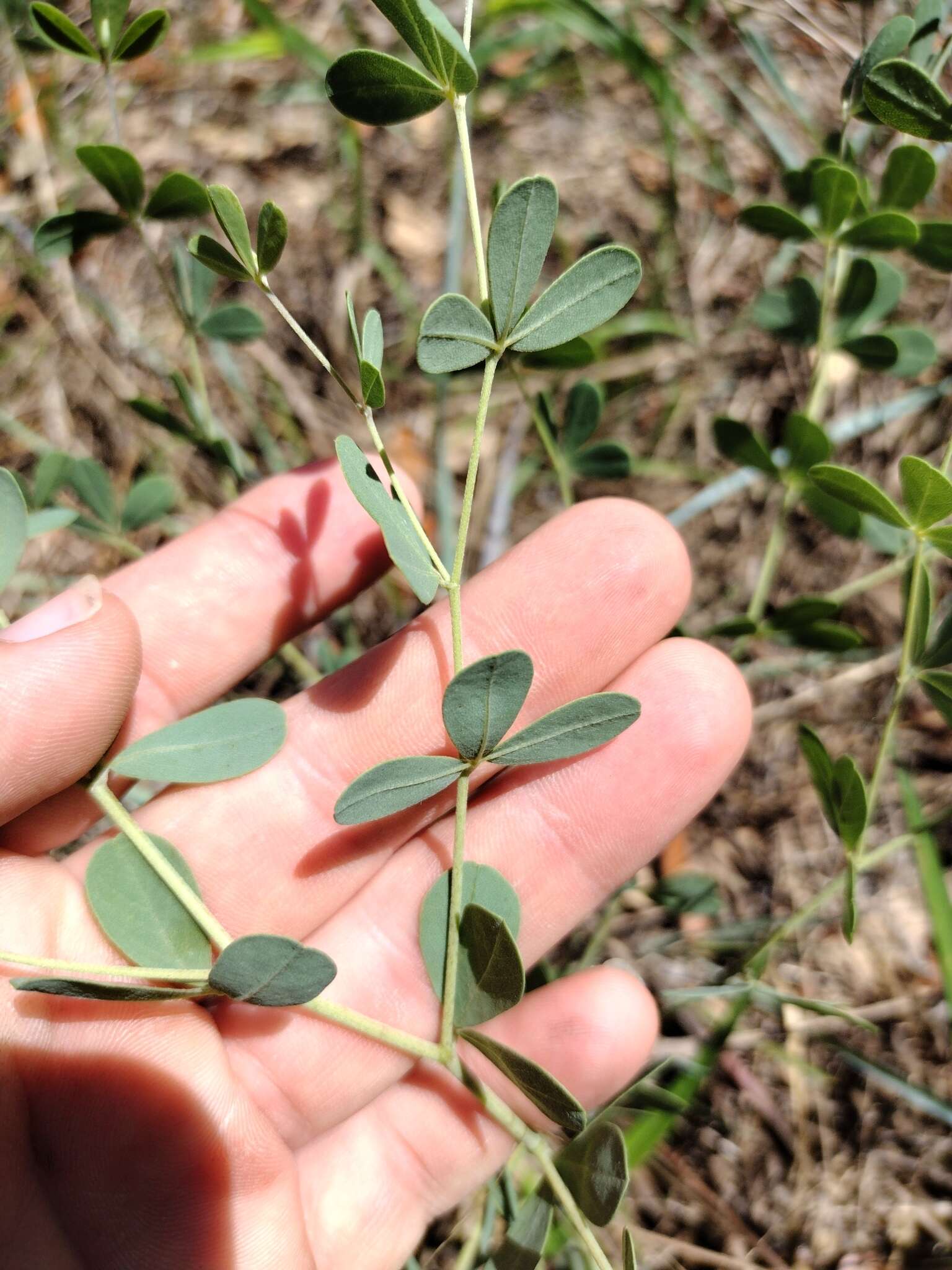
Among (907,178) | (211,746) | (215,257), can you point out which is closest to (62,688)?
(211,746)

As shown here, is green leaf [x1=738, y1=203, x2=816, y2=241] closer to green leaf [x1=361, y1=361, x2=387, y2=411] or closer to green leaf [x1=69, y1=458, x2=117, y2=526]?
green leaf [x1=361, y1=361, x2=387, y2=411]

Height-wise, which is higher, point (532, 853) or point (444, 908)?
point (444, 908)

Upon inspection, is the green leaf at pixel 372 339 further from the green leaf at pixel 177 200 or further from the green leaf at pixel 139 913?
the green leaf at pixel 139 913

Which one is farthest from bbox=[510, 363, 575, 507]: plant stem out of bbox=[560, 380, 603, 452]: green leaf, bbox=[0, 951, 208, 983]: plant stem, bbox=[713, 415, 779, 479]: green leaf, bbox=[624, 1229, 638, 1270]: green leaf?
bbox=[624, 1229, 638, 1270]: green leaf

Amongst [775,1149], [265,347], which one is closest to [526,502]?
[265,347]

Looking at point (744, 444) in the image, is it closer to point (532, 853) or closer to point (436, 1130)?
point (532, 853)

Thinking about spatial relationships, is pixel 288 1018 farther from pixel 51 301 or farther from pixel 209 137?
pixel 209 137
